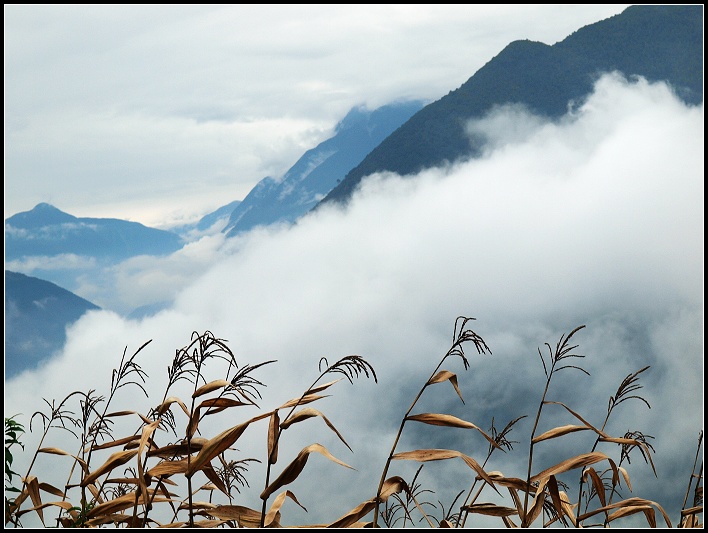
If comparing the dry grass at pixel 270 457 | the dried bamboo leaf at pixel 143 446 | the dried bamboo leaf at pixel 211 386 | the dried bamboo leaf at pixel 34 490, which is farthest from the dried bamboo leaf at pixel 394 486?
the dried bamboo leaf at pixel 34 490

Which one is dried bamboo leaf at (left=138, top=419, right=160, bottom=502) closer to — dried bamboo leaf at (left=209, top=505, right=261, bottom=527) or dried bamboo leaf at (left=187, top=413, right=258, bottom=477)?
dried bamboo leaf at (left=187, top=413, right=258, bottom=477)

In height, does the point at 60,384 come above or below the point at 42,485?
below

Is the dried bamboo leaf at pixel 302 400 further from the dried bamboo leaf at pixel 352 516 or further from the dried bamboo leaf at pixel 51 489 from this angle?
the dried bamboo leaf at pixel 51 489

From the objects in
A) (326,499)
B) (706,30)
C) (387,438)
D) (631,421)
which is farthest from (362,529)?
(387,438)

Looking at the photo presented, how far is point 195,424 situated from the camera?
160 centimetres

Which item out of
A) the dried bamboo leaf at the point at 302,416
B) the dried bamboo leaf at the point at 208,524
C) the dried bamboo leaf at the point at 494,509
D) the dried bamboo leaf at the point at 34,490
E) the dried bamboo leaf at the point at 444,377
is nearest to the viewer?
the dried bamboo leaf at the point at 302,416

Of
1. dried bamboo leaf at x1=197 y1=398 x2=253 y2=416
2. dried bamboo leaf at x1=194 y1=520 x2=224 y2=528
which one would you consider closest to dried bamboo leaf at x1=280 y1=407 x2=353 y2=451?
dried bamboo leaf at x1=197 y1=398 x2=253 y2=416

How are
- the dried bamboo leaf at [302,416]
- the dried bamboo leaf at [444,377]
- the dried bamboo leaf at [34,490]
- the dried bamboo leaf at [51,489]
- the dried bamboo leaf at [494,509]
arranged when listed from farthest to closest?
the dried bamboo leaf at [51,489]
the dried bamboo leaf at [34,490]
the dried bamboo leaf at [494,509]
the dried bamboo leaf at [444,377]
the dried bamboo leaf at [302,416]

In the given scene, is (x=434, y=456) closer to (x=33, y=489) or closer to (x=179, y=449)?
(x=179, y=449)

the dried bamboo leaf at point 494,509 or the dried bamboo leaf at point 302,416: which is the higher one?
the dried bamboo leaf at point 302,416

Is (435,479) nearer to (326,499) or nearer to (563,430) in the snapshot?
(326,499)

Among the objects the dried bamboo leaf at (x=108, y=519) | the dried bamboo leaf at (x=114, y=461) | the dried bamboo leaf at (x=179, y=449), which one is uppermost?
the dried bamboo leaf at (x=179, y=449)

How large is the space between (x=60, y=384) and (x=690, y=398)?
6585 inches

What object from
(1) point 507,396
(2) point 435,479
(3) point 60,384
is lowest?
(2) point 435,479
